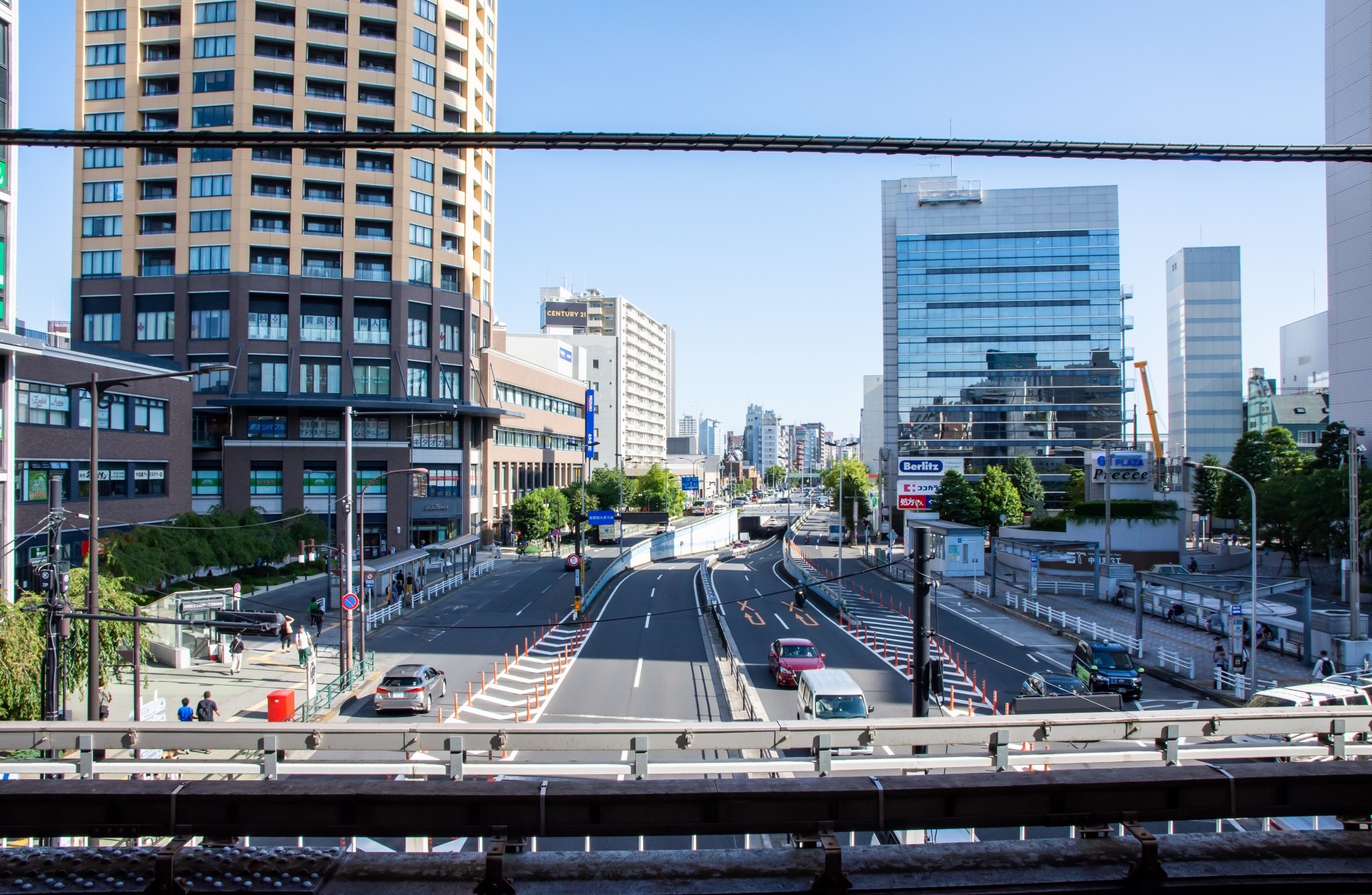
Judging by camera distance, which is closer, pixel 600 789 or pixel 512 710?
pixel 600 789

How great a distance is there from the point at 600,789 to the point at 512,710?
1756 cm

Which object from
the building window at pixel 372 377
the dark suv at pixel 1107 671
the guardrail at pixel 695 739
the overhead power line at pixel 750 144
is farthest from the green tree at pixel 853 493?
the overhead power line at pixel 750 144

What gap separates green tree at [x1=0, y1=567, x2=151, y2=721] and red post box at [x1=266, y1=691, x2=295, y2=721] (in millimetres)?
3610

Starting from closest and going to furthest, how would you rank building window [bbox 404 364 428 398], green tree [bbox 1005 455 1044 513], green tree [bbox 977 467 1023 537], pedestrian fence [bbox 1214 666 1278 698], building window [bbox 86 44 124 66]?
1. pedestrian fence [bbox 1214 666 1278 698]
2. building window [bbox 86 44 124 66]
3. building window [bbox 404 364 428 398]
4. green tree [bbox 977 467 1023 537]
5. green tree [bbox 1005 455 1044 513]

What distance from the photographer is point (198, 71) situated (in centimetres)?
5750

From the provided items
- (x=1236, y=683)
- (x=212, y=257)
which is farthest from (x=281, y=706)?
(x=212, y=257)

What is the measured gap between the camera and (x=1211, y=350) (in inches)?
4722

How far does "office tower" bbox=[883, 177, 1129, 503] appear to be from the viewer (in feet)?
294

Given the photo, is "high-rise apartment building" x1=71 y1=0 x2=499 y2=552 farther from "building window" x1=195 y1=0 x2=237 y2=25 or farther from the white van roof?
the white van roof

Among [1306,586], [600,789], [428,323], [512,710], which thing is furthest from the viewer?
[428,323]

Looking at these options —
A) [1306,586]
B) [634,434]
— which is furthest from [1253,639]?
[634,434]

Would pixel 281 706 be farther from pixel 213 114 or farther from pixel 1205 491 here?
pixel 1205 491

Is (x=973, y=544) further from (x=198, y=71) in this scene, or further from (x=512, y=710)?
(x=198, y=71)

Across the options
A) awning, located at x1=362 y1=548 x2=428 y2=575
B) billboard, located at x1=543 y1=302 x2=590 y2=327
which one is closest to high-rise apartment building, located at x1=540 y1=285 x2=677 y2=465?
billboard, located at x1=543 y1=302 x2=590 y2=327
